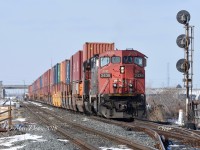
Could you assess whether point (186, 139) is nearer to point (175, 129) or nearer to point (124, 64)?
point (175, 129)

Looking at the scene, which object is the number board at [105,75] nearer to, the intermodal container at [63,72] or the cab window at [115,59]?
the cab window at [115,59]

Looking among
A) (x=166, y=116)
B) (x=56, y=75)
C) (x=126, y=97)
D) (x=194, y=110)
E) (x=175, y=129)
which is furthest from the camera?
(x=56, y=75)

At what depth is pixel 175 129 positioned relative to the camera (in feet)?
49.6

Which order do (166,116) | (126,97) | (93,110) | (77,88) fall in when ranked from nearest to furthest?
(126,97)
(93,110)
(77,88)
(166,116)

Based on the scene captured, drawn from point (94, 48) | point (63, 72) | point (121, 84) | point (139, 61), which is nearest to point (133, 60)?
point (139, 61)

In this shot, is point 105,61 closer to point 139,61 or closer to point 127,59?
point 127,59

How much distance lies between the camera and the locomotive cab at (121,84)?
19953 mm

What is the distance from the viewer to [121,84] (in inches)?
801

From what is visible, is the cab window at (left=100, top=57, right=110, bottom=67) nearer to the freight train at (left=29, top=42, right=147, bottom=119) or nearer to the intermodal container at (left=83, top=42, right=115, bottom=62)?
the freight train at (left=29, top=42, right=147, bottom=119)

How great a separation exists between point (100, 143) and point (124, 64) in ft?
31.7

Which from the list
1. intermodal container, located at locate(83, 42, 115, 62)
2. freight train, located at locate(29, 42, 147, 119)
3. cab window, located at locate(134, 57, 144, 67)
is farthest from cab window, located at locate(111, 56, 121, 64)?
intermodal container, located at locate(83, 42, 115, 62)

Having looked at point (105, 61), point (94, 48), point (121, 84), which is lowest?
point (121, 84)

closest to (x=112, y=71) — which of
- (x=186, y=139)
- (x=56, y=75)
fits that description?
(x=186, y=139)

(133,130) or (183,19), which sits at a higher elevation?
(183,19)
